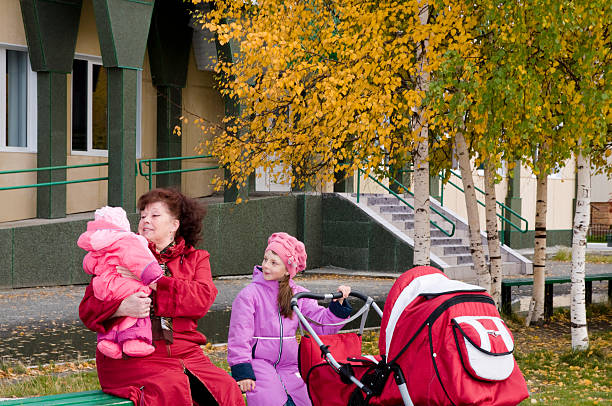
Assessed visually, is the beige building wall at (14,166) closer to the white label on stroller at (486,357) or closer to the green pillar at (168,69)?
the green pillar at (168,69)

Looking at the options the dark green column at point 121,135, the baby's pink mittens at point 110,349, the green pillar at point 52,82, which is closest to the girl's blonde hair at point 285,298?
the baby's pink mittens at point 110,349

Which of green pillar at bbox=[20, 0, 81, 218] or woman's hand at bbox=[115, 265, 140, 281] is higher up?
green pillar at bbox=[20, 0, 81, 218]

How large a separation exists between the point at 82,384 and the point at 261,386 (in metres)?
3.03

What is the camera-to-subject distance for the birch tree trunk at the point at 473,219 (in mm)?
12117

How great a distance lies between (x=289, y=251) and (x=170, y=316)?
3.32ft

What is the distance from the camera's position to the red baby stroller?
4.46 meters

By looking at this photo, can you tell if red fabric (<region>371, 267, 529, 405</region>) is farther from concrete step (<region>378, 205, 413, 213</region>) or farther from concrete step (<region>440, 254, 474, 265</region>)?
concrete step (<region>378, 205, 413, 213</region>)

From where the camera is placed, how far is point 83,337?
10.3 meters

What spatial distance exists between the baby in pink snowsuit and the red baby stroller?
1181 millimetres

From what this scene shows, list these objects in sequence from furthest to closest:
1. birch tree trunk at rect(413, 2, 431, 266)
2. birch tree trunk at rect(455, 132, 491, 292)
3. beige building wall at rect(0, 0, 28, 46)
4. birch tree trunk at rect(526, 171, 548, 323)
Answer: beige building wall at rect(0, 0, 28, 46)
birch tree trunk at rect(526, 171, 548, 323)
birch tree trunk at rect(455, 132, 491, 292)
birch tree trunk at rect(413, 2, 431, 266)

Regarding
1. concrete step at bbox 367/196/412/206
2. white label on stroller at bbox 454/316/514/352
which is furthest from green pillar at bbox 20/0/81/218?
white label on stroller at bbox 454/316/514/352

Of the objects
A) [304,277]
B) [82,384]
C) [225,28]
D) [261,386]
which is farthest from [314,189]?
[261,386]

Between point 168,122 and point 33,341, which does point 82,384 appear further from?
point 168,122

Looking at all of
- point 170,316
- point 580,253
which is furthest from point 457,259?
point 170,316
